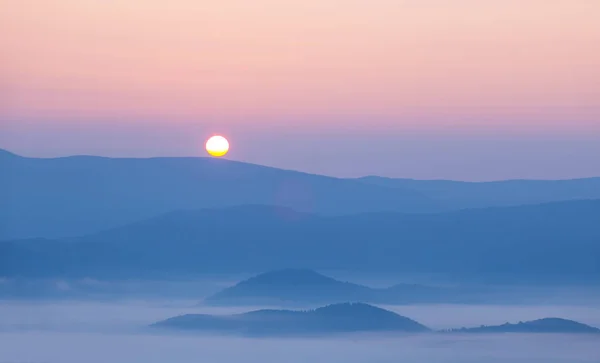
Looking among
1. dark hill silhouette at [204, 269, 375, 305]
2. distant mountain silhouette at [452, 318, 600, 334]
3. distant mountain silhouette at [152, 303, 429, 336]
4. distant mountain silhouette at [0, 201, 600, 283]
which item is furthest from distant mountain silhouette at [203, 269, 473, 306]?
distant mountain silhouette at [452, 318, 600, 334]

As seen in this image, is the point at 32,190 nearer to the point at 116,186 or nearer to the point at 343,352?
the point at 116,186

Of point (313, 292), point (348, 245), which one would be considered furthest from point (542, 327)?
point (348, 245)

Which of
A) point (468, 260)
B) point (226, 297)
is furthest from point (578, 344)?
point (468, 260)

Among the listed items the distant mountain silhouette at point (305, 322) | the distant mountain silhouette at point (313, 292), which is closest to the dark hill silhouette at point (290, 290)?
the distant mountain silhouette at point (313, 292)

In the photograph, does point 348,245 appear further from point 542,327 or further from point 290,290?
point 542,327

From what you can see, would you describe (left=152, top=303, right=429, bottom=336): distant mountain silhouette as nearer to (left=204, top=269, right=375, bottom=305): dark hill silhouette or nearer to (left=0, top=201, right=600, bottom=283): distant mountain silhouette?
(left=204, top=269, right=375, bottom=305): dark hill silhouette
